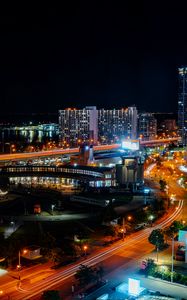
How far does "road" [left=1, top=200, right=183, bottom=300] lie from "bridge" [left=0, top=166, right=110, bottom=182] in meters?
14.0

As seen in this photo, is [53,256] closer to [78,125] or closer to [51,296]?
[51,296]

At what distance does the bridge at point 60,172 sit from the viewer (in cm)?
3211

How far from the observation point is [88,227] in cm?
1875

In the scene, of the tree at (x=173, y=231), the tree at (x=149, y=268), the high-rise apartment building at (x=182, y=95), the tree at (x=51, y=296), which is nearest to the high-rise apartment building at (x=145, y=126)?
the high-rise apartment building at (x=182, y=95)

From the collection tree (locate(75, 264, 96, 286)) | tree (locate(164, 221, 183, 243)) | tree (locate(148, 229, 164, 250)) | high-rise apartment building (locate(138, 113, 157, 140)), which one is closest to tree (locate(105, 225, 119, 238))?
tree (locate(164, 221, 183, 243))

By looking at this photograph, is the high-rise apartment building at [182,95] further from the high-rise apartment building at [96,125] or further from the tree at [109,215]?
the tree at [109,215]

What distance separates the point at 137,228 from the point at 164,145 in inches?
2005

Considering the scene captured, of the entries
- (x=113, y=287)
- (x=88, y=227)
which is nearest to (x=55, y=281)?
(x=113, y=287)

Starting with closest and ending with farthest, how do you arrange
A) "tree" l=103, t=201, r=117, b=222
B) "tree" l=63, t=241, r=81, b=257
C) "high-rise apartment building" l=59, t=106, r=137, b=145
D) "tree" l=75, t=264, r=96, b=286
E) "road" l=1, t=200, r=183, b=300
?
"tree" l=75, t=264, r=96, b=286 < "road" l=1, t=200, r=183, b=300 < "tree" l=63, t=241, r=81, b=257 < "tree" l=103, t=201, r=117, b=222 < "high-rise apartment building" l=59, t=106, r=137, b=145

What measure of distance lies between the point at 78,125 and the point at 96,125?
3925 mm

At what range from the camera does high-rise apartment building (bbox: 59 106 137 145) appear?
72688 mm

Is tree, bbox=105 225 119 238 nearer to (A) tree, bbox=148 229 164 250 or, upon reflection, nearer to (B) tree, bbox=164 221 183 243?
(B) tree, bbox=164 221 183 243

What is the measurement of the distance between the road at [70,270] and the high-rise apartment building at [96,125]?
5343 centimetres

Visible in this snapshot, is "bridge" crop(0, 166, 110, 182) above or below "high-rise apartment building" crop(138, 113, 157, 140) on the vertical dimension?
below
